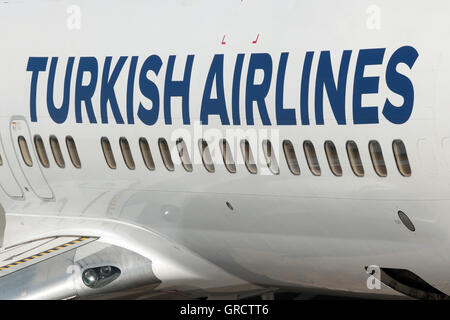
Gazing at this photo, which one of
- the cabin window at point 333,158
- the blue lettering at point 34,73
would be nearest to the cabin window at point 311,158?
the cabin window at point 333,158

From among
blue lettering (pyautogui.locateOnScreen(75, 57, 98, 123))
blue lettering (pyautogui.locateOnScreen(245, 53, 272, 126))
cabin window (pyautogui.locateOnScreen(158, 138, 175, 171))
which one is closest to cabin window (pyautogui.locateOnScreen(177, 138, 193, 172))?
cabin window (pyautogui.locateOnScreen(158, 138, 175, 171))

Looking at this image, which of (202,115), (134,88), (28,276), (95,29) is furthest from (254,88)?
(28,276)

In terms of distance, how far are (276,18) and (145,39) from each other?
175 cm

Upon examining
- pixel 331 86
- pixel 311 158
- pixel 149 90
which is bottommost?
pixel 311 158

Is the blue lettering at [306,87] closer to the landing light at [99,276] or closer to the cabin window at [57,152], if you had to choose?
the landing light at [99,276]

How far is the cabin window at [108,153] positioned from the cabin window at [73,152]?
1.48 ft

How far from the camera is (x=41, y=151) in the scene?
13375 millimetres

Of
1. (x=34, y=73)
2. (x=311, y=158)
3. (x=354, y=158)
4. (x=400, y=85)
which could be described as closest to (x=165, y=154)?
(x=311, y=158)

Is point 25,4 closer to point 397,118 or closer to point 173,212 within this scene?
point 173,212

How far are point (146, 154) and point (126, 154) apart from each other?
303 millimetres

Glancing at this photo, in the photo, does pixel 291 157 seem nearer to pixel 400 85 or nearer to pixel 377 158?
pixel 377 158

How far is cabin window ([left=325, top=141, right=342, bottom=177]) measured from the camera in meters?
10.7

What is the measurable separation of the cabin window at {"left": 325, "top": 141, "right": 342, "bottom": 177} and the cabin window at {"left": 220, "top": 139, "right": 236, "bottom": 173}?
48.5 inches

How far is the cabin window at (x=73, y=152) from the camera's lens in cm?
1292
